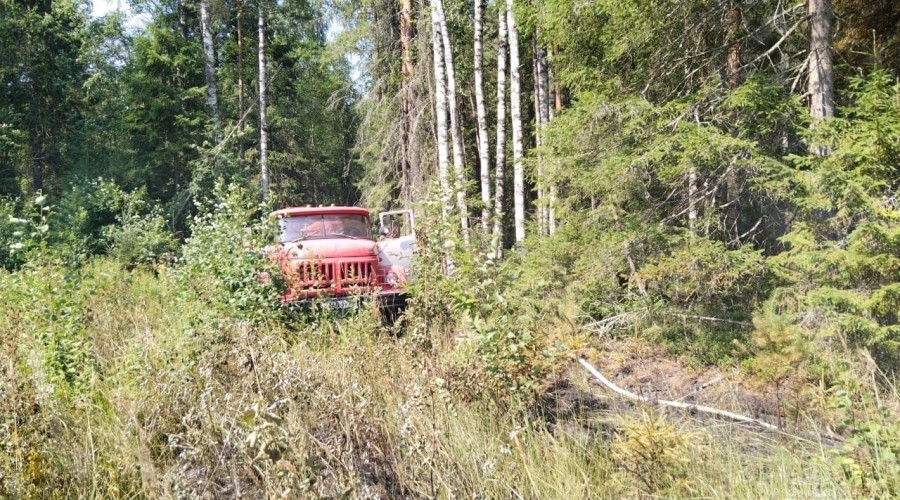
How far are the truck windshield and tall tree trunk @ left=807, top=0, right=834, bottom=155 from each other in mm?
6472

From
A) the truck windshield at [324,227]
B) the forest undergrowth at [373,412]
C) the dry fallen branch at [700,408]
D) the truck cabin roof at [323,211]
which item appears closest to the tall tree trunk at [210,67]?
the truck cabin roof at [323,211]

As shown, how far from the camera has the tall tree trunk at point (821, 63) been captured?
618 cm

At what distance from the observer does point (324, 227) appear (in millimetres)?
9469

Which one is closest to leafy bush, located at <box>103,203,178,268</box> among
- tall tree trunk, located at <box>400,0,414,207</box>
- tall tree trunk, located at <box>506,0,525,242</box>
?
tall tree trunk, located at <box>400,0,414,207</box>

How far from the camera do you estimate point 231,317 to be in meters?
5.02

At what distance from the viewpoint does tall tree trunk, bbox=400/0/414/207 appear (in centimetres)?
1523

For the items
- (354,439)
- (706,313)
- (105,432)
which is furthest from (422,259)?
(706,313)

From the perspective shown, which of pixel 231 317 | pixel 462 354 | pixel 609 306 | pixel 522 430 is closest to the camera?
pixel 522 430

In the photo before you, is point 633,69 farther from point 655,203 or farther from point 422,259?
point 422,259

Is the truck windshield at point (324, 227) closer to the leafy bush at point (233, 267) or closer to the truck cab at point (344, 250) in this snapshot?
the truck cab at point (344, 250)

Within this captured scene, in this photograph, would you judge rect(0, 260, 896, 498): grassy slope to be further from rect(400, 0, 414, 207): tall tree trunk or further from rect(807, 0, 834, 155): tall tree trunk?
rect(400, 0, 414, 207): tall tree trunk

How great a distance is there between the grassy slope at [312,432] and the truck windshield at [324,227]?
444 centimetres

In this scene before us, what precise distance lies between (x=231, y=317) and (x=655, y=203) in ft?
16.9

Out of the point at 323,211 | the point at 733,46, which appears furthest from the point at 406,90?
the point at 733,46
